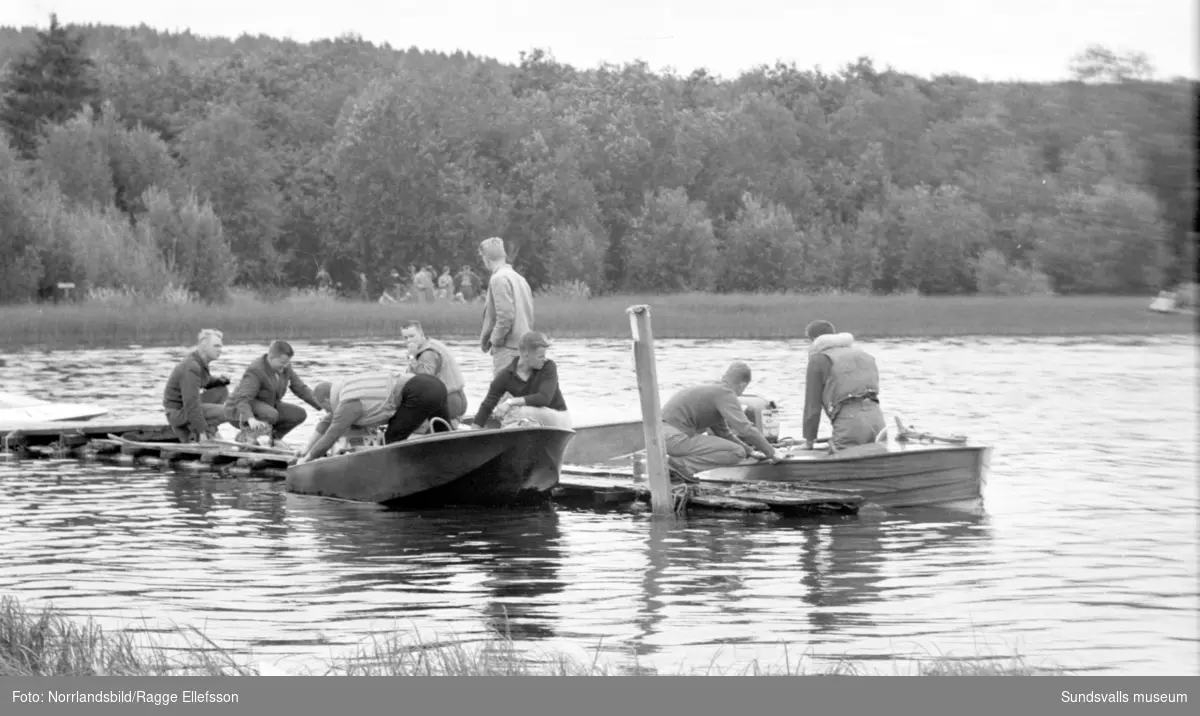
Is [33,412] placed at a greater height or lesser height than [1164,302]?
lesser

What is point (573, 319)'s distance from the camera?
169 feet

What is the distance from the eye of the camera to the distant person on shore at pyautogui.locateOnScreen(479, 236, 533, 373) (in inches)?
600

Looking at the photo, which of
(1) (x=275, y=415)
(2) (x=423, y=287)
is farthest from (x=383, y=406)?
(2) (x=423, y=287)

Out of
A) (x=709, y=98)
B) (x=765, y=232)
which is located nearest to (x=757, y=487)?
(x=765, y=232)

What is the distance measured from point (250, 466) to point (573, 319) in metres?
33.6

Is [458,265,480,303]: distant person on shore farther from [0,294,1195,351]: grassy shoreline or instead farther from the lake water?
the lake water

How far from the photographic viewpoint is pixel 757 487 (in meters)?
15.2

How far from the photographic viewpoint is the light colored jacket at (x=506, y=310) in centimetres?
1528

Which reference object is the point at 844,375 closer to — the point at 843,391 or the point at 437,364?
the point at 843,391

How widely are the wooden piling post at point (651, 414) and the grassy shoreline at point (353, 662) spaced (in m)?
5.69

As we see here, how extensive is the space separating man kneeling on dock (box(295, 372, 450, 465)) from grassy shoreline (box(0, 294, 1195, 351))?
26813mm

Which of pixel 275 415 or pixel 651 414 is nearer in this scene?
pixel 651 414

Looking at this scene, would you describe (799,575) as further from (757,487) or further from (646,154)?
(646,154)
